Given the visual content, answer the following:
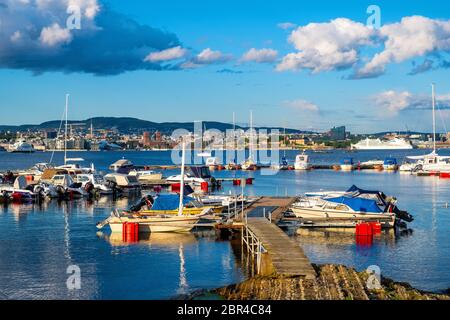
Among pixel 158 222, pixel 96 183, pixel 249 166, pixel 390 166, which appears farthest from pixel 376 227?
pixel 390 166

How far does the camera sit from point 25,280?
82.4 ft

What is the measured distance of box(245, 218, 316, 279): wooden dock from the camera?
2139cm

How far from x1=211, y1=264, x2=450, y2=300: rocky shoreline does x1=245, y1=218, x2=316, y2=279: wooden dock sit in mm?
440

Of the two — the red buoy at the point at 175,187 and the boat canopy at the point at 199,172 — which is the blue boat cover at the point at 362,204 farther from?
the boat canopy at the point at 199,172

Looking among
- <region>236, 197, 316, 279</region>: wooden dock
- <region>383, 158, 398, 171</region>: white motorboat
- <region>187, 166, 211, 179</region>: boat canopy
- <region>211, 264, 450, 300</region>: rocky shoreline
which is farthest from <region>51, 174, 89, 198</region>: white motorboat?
<region>383, 158, 398, 171</region>: white motorboat

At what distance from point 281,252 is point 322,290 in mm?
5028

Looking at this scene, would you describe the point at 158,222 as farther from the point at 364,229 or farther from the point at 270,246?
the point at 364,229

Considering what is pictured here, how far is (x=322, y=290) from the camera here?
19.3 m

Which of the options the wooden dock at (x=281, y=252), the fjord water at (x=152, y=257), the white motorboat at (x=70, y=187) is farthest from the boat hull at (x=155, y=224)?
the white motorboat at (x=70, y=187)

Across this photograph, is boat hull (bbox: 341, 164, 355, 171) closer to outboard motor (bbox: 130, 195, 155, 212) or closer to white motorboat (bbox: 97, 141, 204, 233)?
outboard motor (bbox: 130, 195, 155, 212)

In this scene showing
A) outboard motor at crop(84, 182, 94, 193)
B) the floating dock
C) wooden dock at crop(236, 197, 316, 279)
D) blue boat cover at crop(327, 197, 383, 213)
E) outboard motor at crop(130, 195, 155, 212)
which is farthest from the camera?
outboard motor at crop(84, 182, 94, 193)
